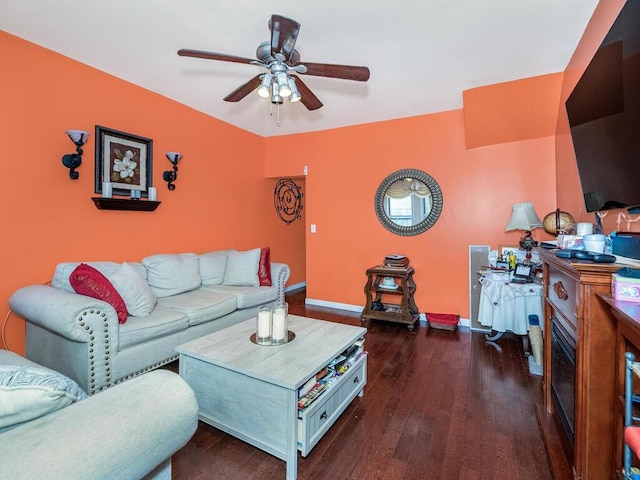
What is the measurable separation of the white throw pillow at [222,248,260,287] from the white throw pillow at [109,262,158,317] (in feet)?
3.29

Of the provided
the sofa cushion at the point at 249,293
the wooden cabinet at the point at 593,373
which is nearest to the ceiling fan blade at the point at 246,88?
the sofa cushion at the point at 249,293

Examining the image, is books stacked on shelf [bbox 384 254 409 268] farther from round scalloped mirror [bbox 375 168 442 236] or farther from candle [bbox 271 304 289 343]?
candle [bbox 271 304 289 343]

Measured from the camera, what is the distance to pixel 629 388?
909 mm

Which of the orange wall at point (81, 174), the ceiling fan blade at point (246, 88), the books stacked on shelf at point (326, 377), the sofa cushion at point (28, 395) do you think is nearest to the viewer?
the sofa cushion at point (28, 395)

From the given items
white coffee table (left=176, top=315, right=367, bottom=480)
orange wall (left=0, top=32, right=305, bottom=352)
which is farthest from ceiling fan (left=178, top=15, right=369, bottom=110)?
white coffee table (left=176, top=315, right=367, bottom=480)

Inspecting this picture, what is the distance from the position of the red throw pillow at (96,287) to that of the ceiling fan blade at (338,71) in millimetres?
1977

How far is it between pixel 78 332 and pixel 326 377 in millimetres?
1462

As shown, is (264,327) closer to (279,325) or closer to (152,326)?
(279,325)

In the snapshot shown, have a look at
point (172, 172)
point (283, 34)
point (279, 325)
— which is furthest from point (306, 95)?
point (172, 172)

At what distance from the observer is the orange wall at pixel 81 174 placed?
2.29 metres

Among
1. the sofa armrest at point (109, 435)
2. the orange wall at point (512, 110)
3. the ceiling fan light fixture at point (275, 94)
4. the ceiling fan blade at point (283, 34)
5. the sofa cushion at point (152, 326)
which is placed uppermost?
the orange wall at point (512, 110)

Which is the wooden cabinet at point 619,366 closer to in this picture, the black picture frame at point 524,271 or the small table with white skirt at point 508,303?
the small table with white skirt at point 508,303

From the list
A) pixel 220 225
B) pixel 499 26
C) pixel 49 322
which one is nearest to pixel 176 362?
pixel 49 322

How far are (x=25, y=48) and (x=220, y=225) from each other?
Answer: 90.4 inches
